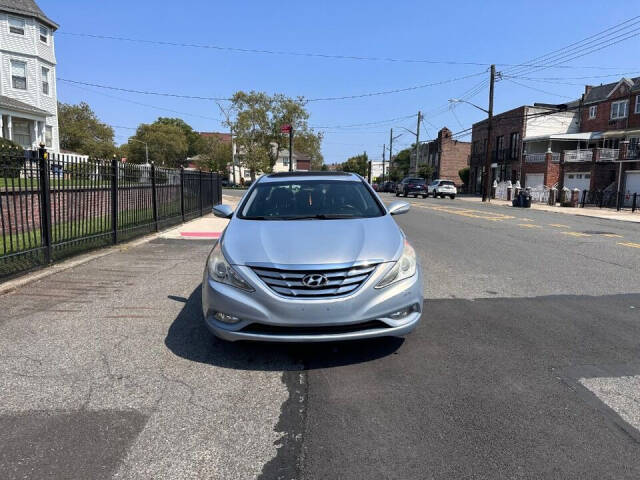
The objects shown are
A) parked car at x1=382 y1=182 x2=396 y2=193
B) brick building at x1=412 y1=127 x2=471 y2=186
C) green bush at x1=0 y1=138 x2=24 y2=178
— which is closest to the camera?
green bush at x1=0 y1=138 x2=24 y2=178

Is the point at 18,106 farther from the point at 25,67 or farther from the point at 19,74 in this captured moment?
the point at 25,67

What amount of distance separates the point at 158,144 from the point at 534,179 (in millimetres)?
56446

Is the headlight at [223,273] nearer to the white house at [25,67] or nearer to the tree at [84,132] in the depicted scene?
the white house at [25,67]

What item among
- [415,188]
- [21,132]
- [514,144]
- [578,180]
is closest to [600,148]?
[578,180]

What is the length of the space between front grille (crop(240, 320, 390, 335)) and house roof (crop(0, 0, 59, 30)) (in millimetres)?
33705

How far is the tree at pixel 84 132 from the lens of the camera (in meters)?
57.5

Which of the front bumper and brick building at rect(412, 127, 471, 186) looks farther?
brick building at rect(412, 127, 471, 186)

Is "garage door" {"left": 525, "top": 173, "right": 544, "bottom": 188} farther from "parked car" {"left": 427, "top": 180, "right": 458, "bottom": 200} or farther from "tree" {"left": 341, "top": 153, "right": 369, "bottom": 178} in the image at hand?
"tree" {"left": 341, "top": 153, "right": 369, "bottom": 178}

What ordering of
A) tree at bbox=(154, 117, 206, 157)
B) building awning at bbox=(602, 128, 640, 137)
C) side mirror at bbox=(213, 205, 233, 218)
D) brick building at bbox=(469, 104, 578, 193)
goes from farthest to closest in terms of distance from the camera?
1. tree at bbox=(154, 117, 206, 157)
2. brick building at bbox=(469, 104, 578, 193)
3. building awning at bbox=(602, 128, 640, 137)
4. side mirror at bbox=(213, 205, 233, 218)

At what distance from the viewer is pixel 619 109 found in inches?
1428

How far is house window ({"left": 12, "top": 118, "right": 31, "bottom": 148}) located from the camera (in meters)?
29.8

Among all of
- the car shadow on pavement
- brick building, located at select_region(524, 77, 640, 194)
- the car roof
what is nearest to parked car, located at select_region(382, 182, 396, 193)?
brick building, located at select_region(524, 77, 640, 194)

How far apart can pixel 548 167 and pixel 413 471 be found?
43.3m

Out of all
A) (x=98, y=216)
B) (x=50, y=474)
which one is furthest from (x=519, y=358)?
(x=98, y=216)
